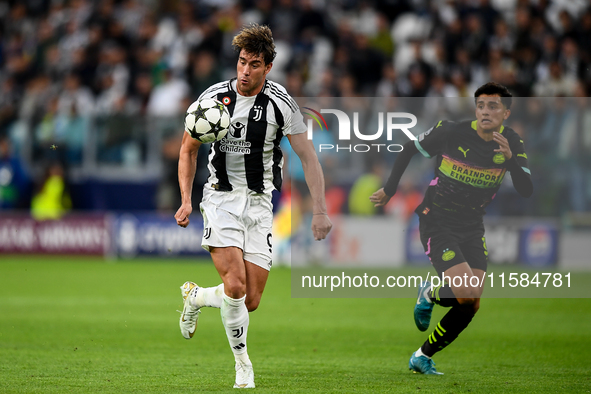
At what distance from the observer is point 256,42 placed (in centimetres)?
612

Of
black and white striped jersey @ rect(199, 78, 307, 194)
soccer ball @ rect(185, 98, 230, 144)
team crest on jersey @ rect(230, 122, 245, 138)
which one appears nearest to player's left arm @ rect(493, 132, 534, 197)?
black and white striped jersey @ rect(199, 78, 307, 194)

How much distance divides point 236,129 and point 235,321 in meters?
1.45

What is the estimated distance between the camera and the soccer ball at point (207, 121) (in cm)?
607

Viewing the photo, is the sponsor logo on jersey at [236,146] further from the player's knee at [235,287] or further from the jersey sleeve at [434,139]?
the jersey sleeve at [434,139]

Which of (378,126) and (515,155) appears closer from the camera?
(515,155)

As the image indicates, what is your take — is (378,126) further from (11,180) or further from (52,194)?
(11,180)

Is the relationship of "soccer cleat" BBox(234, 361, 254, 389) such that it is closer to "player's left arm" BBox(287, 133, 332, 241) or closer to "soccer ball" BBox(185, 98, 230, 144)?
"player's left arm" BBox(287, 133, 332, 241)

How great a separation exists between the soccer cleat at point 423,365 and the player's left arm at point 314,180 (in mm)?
1514

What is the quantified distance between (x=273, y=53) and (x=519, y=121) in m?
8.89

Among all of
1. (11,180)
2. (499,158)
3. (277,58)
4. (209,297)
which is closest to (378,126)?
(499,158)

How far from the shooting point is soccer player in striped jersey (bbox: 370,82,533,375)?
689 cm

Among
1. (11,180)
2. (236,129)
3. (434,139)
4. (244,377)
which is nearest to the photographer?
(244,377)

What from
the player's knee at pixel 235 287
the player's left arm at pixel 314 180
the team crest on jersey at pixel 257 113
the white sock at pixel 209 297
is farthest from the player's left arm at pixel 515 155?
the white sock at pixel 209 297

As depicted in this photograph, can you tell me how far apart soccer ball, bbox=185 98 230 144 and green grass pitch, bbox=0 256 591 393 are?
1.85 meters
